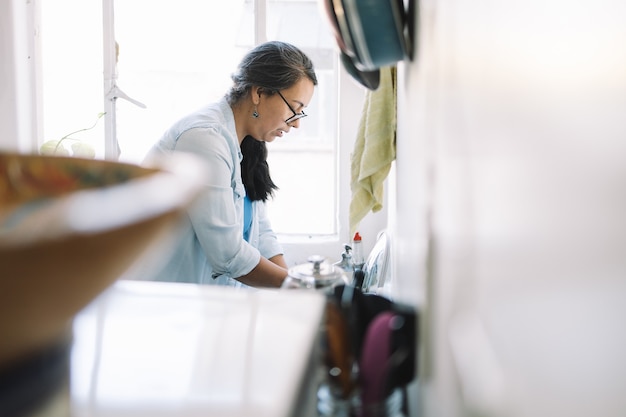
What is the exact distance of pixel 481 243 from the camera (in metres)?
0.27

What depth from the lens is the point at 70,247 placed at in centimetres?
18

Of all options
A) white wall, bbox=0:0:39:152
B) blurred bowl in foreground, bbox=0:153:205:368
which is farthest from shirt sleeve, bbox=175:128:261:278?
white wall, bbox=0:0:39:152

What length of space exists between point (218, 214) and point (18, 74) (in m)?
1.59

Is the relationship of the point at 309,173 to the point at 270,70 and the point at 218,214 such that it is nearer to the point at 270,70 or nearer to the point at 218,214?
the point at 270,70

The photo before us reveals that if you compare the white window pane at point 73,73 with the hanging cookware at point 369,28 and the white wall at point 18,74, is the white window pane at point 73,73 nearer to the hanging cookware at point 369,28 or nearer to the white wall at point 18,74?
the white wall at point 18,74

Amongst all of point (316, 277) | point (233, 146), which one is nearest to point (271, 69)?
point (233, 146)

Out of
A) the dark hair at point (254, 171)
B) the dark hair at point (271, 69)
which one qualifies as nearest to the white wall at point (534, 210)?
the dark hair at point (271, 69)

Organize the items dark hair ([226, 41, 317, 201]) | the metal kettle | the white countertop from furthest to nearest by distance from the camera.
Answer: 1. dark hair ([226, 41, 317, 201])
2. the metal kettle
3. the white countertop

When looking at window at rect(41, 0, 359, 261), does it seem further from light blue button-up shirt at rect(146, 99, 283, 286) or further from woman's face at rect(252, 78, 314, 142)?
light blue button-up shirt at rect(146, 99, 283, 286)

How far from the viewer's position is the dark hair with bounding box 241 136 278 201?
174 cm

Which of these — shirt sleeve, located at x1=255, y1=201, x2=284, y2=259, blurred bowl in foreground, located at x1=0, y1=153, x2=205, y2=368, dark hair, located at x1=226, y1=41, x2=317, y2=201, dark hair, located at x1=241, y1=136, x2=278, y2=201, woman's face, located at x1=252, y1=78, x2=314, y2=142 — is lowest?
shirt sleeve, located at x1=255, y1=201, x2=284, y2=259

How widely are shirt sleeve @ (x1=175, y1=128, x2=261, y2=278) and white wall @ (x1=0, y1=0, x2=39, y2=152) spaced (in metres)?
1.35

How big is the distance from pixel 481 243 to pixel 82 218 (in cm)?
19

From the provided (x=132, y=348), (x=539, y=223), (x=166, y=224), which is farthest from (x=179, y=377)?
(x=539, y=223)
